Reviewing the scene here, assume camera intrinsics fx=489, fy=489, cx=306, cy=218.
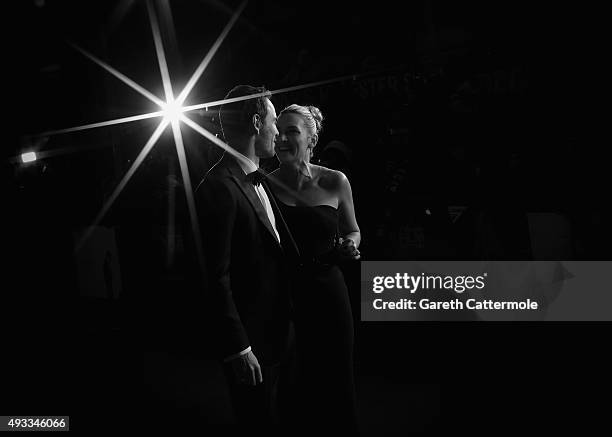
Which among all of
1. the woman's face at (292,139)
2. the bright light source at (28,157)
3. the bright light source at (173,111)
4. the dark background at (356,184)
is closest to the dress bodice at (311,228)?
the woman's face at (292,139)

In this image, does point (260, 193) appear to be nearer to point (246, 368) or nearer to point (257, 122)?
point (257, 122)

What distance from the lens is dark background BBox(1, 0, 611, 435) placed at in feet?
10.7

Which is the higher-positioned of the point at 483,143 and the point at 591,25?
the point at 591,25

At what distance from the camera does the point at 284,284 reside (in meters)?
1.75

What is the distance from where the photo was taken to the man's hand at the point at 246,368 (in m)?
1.59

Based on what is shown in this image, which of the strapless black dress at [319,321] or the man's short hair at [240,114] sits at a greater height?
the man's short hair at [240,114]

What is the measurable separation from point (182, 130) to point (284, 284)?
3750 millimetres

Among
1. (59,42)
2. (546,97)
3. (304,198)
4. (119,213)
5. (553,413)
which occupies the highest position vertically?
(59,42)

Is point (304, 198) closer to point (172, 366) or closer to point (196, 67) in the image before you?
point (172, 366)

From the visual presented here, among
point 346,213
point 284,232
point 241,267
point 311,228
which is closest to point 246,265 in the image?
point 241,267

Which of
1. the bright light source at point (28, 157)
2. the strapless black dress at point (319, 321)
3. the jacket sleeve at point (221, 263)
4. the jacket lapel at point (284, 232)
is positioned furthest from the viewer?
the bright light source at point (28, 157)

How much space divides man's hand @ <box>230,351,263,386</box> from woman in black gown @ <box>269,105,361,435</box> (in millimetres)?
344

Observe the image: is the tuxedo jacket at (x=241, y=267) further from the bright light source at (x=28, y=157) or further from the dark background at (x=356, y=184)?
the bright light source at (x=28, y=157)

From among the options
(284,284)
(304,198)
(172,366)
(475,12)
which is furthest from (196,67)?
(284,284)
